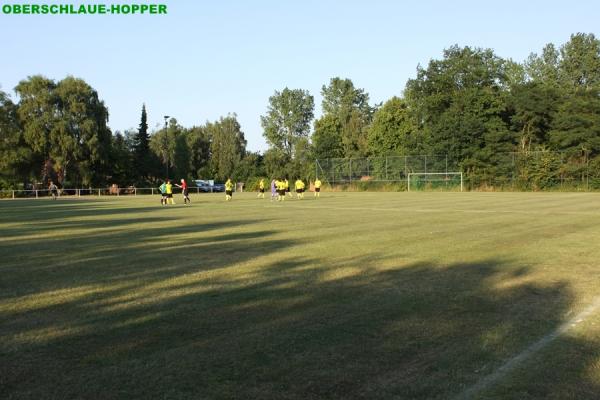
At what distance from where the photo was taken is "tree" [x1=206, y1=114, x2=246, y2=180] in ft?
306

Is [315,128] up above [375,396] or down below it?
above

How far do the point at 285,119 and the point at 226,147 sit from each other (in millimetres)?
12176

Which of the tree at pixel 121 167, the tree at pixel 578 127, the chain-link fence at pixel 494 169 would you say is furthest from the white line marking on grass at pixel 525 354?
the tree at pixel 121 167

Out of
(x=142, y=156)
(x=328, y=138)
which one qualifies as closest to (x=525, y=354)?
(x=328, y=138)

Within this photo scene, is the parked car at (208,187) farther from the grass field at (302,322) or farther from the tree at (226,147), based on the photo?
the grass field at (302,322)

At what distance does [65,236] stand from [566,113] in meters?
57.0

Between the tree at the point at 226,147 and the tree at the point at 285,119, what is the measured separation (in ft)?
16.3

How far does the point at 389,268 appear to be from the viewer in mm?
9352

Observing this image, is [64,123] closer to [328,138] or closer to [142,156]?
[142,156]

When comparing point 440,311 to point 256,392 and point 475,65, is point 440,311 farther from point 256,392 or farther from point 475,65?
point 475,65

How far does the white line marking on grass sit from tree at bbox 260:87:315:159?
304 ft

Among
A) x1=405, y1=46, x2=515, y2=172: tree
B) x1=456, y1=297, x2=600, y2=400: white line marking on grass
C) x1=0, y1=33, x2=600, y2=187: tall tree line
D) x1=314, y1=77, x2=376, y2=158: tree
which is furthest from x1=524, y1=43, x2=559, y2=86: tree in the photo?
x1=456, y1=297, x2=600, y2=400: white line marking on grass

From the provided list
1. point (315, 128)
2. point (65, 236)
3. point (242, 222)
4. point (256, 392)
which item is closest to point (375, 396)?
point (256, 392)

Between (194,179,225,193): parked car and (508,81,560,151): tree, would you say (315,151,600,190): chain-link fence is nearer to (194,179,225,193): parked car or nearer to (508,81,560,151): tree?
(508,81,560,151): tree
